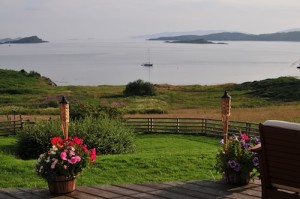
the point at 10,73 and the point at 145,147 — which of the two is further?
the point at 10,73

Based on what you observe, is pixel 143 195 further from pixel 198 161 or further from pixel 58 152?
pixel 198 161

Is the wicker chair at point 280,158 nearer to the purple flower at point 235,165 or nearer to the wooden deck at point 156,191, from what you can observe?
the wooden deck at point 156,191

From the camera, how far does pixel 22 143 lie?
17.5 m

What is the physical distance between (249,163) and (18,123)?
22.3m

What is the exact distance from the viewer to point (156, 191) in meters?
6.77

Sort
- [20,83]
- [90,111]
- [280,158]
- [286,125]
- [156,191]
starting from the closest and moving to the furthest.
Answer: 1. [286,125]
2. [280,158]
3. [156,191]
4. [90,111]
5. [20,83]

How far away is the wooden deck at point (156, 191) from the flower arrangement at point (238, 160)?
0.20m

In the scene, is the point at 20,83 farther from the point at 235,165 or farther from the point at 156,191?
the point at 235,165

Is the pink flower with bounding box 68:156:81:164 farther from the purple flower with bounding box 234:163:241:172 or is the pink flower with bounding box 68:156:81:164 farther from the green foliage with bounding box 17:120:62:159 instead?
the green foliage with bounding box 17:120:62:159

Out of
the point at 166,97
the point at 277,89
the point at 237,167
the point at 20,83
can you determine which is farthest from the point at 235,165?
the point at 20,83

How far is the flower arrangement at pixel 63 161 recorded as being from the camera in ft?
21.8

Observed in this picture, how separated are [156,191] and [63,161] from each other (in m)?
1.46

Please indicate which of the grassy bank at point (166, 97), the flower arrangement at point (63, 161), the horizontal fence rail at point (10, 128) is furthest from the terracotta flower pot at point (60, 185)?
the grassy bank at point (166, 97)

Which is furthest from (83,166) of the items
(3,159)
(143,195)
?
(3,159)
